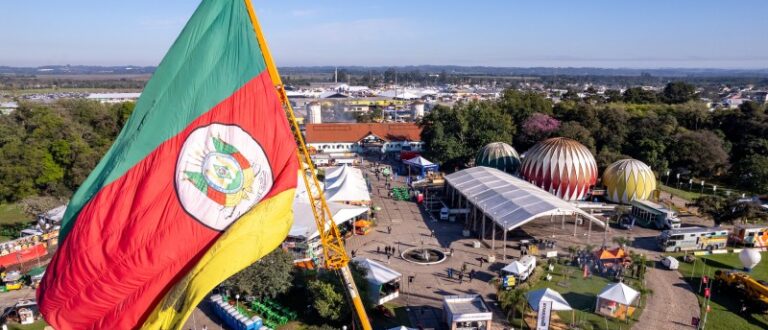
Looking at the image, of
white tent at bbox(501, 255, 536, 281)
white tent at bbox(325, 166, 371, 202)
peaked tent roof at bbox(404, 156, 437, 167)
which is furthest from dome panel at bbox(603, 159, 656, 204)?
white tent at bbox(325, 166, 371, 202)

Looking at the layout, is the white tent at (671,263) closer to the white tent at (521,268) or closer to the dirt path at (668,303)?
the dirt path at (668,303)

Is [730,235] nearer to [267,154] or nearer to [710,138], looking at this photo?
[710,138]

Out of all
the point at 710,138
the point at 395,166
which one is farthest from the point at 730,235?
the point at 395,166

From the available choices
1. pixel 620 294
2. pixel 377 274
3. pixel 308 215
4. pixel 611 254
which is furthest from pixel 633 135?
Result: pixel 377 274

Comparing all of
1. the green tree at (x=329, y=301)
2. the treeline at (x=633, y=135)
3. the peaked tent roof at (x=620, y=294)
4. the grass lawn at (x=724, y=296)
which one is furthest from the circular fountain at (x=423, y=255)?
the treeline at (x=633, y=135)

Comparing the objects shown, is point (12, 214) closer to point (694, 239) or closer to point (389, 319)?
point (389, 319)
